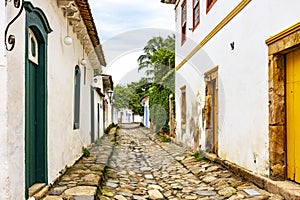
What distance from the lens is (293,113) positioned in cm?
491

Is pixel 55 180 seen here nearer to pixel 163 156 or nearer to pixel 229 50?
pixel 229 50

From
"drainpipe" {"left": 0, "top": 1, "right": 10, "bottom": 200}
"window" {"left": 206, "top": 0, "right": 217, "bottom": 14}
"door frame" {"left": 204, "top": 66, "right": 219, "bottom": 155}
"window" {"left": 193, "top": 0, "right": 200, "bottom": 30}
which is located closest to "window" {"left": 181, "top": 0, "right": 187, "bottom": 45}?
A: "window" {"left": 193, "top": 0, "right": 200, "bottom": 30}

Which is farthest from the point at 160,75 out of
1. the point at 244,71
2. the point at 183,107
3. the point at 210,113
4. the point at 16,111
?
the point at 16,111

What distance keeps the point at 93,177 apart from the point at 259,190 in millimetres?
2906

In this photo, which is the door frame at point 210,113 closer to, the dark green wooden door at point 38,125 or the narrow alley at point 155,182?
the narrow alley at point 155,182

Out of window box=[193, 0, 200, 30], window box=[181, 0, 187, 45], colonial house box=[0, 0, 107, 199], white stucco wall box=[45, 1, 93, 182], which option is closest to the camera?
colonial house box=[0, 0, 107, 199]

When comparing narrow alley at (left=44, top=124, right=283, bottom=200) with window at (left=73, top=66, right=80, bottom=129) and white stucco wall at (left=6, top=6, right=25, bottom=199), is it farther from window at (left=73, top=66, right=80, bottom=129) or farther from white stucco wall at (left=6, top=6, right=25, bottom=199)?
white stucco wall at (left=6, top=6, right=25, bottom=199)

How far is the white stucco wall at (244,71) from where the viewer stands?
536 cm

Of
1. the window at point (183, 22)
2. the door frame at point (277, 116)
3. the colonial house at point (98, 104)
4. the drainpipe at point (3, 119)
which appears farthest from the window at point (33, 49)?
the colonial house at point (98, 104)

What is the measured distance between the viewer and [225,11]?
7.49m

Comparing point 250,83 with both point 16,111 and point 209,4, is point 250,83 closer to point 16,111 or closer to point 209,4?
point 209,4

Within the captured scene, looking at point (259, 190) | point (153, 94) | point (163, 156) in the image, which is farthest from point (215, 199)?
point (153, 94)

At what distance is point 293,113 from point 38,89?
12.1ft

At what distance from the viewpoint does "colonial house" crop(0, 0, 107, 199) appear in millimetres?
3158
